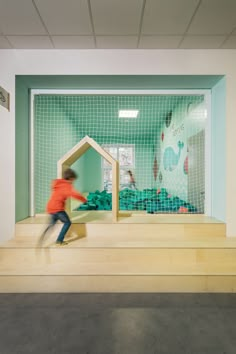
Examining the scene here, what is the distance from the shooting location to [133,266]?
2105 millimetres

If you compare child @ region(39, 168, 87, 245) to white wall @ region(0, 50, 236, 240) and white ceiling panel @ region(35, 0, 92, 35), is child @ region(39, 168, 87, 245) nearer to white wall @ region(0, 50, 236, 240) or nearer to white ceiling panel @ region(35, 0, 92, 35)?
white wall @ region(0, 50, 236, 240)

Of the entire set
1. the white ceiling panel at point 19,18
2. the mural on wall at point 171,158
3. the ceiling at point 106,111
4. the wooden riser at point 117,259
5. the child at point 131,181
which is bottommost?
the wooden riser at point 117,259

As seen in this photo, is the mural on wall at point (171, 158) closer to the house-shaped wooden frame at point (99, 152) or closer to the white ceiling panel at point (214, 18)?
the house-shaped wooden frame at point (99, 152)

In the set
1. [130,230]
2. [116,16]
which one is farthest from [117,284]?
[116,16]

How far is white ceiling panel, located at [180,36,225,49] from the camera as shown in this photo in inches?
92.8

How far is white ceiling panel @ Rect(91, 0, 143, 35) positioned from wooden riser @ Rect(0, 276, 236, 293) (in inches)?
91.0

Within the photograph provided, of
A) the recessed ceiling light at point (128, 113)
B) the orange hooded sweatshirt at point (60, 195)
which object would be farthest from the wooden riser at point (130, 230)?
the recessed ceiling light at point (128, 113)

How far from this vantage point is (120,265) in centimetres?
210

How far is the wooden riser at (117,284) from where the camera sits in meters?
2.02
